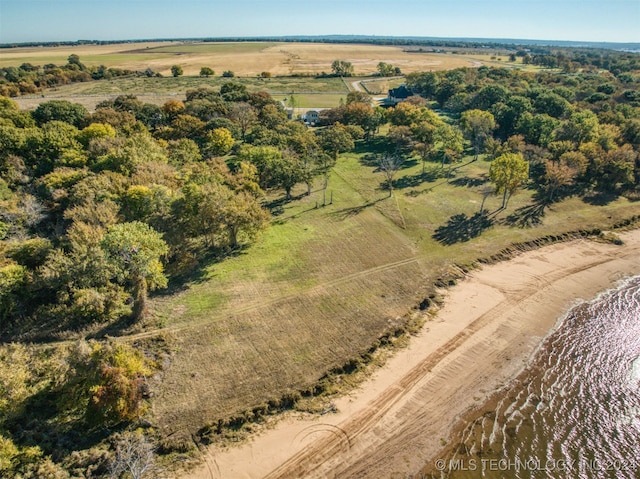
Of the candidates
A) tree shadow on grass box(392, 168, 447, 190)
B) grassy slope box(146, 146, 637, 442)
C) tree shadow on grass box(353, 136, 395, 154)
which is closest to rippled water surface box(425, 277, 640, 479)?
grassy slope box(146, 146, 637, 442)

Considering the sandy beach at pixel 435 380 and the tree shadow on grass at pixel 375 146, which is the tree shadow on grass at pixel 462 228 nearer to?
the sandy beach at pixel 435 380

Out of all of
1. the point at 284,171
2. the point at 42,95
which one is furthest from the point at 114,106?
the point at 284,171

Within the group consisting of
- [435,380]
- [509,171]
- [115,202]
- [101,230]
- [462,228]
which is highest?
[509,171]

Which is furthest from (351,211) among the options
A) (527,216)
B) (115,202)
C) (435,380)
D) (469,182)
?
(115,202)

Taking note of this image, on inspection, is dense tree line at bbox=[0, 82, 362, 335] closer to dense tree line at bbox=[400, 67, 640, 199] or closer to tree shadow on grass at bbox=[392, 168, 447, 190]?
tree shadow on grass at bbox=[392, 168, 447, 190]

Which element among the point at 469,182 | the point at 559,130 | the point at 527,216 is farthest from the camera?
the point at 559,130

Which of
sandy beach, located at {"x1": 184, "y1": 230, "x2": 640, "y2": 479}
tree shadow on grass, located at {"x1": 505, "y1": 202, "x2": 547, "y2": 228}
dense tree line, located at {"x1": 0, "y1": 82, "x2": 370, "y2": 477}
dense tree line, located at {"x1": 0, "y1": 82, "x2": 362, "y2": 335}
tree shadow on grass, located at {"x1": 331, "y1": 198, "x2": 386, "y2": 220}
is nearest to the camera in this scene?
sandy beach, located at {"x1": 184, "y1": 230, "x2": 640, "y2": 479}

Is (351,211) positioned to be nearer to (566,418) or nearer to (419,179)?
(419,179)
